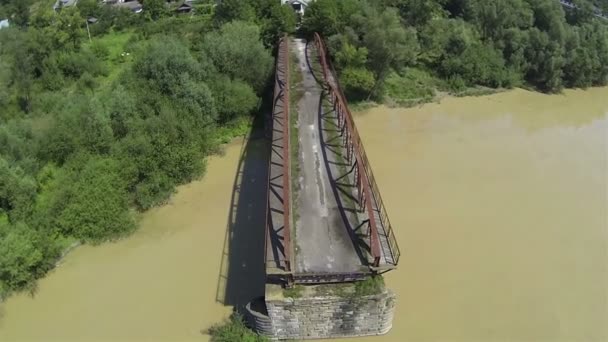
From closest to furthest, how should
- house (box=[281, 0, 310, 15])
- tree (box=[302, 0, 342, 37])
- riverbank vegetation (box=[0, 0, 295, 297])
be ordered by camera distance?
riverbank vegetation (box=[0, 0, 295, 297]) < tree (box=[302, 0, 342, 37]) < house (box=[281, 0, 310, 15])

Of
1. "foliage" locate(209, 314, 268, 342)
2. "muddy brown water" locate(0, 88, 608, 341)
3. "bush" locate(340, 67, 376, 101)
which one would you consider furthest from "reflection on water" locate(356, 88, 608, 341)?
"foliage" locate(209, 314, 268, 342)

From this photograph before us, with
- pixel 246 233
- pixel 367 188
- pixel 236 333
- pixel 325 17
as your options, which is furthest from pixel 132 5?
pixel 236 333

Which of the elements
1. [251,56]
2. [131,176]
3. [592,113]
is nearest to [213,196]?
[131,176]

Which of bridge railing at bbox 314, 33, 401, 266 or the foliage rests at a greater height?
bridge railing at bbox 314, 33, 401, 266

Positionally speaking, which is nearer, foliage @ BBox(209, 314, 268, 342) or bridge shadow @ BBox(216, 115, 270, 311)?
foliage @ BBox(209, 314, 268, 342)

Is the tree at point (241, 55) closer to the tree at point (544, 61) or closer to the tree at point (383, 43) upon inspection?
the tree at point (383, 43)

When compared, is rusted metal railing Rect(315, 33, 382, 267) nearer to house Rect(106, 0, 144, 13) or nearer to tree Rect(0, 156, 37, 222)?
tree Rect(0, 156, 37, 222)

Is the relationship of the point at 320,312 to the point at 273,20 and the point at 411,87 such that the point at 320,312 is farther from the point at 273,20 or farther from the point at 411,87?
the point at 273,20
